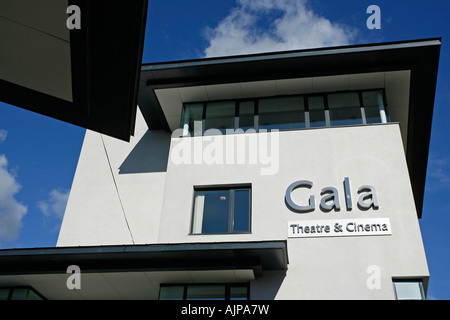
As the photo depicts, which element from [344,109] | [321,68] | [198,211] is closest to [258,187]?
[198,211]

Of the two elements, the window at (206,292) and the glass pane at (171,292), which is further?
the glass pane at (171,292)

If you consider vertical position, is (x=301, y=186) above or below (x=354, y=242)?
above

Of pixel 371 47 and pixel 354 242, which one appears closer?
pixel 354 242

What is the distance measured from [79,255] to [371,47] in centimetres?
957

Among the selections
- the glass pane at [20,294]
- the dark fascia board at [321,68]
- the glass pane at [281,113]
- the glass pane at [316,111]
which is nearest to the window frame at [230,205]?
the glass pane at [281,113]

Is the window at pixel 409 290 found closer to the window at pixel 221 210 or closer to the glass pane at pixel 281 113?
the window at pixel 221 210

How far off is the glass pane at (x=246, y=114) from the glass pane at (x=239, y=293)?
5017 mm

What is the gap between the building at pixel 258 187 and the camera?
11.2 meters

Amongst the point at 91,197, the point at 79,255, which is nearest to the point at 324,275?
the point at 79,255

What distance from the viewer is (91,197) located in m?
15.1
